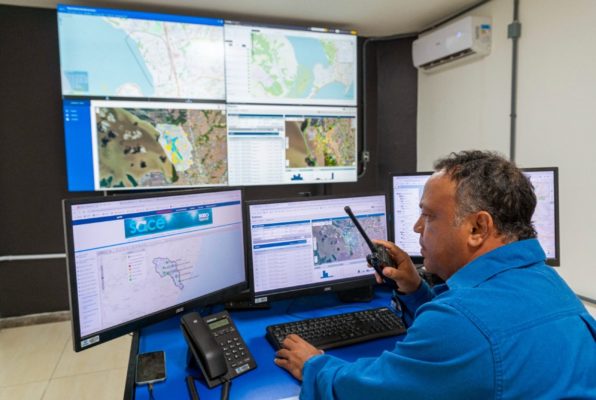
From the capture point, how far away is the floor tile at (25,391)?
2117mm

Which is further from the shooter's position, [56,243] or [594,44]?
[56,243]

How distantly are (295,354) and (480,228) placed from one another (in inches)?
23.4

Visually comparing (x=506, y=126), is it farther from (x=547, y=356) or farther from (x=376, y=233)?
(x=547, y=356)

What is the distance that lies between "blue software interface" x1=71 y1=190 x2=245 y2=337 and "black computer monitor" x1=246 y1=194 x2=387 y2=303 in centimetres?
8

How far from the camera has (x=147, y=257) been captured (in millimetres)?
1172

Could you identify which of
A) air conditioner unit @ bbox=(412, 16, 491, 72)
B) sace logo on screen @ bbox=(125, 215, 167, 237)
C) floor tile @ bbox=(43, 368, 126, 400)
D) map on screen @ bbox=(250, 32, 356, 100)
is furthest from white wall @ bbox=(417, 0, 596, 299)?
floor tile @ bbox=(43, 368, 126, 400)

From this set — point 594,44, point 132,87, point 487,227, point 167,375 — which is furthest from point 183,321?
point 594,44

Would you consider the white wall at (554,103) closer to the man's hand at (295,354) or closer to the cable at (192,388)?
the man's hand at (295,354)

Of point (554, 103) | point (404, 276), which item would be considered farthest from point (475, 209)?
point (554, 103)

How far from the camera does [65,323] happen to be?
2990 millimetres

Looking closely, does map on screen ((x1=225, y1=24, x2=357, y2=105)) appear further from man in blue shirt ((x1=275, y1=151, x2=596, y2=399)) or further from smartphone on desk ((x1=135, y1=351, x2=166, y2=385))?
man in blue shirt ((x1=275, y1=151, x2=596, y2=399))

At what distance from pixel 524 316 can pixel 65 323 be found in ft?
10.6

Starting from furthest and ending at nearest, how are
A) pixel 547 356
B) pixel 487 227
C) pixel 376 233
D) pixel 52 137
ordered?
pixel 52 137
pixel 376 233
pixel 487 227
pixel 547 356

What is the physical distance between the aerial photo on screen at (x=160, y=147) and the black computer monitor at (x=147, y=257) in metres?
1.66
